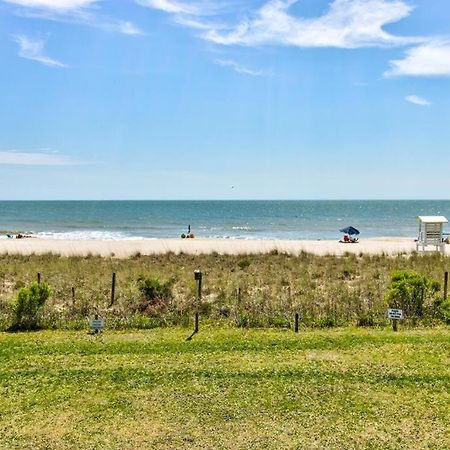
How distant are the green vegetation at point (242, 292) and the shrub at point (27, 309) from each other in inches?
6.6

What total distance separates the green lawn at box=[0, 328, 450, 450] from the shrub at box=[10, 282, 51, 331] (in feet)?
2.34

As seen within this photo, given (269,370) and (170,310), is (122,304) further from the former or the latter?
(269,370)

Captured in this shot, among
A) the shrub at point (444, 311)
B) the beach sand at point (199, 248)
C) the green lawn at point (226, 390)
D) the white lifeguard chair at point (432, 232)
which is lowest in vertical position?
the green lawn at point (226, 390)

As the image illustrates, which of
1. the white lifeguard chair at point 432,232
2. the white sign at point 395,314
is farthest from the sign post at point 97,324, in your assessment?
the white lifeguard chair at point 432,232

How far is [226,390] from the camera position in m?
6.25

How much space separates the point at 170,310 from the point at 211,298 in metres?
2.44

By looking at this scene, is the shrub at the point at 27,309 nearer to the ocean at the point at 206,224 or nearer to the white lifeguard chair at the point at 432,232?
the white lifeguard chair at the point at 432,232

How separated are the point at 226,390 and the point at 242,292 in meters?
6.73

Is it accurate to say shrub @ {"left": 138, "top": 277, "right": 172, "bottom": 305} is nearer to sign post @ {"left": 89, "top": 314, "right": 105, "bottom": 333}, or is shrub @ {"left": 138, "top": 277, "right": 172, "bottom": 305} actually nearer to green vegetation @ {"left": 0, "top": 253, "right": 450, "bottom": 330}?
green vegetation @ {"left": 0, "top": 253, "right": 450, "bottom": 330}

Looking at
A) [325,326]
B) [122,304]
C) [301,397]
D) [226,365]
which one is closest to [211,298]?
[122,304]

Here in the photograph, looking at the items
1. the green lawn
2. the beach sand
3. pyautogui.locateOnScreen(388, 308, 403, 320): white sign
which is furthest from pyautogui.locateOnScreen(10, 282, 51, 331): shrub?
the beach sand

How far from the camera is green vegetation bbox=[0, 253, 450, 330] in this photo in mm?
9547

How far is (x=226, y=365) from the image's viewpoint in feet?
23.2

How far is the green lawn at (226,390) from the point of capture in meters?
5.14
